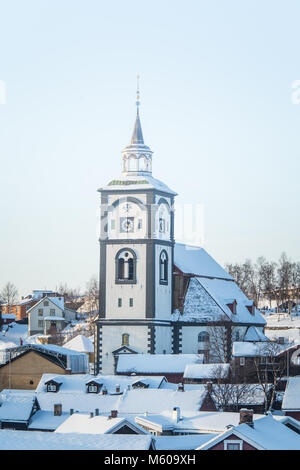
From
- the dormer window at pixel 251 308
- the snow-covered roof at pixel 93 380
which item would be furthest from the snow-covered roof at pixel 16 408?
the dormer window at pixel 251 308

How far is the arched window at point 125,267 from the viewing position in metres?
92.9

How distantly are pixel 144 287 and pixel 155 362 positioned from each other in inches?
267

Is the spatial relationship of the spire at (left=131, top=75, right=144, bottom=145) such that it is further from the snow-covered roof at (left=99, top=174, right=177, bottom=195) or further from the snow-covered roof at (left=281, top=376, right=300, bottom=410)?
the snow-covered roof at (left=281, top=376, right=300, bottom=410)

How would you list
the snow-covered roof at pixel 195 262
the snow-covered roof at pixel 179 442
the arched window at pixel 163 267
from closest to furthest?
the snow-covered roof at pixel 179 442
the arched window at pixel 163 267
the snow-covered roof at pixel 195 262

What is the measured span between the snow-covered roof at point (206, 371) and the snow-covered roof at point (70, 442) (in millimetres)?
36582

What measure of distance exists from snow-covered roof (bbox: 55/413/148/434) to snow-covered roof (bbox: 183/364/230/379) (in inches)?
871

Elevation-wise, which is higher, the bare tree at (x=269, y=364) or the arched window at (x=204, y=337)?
the arched window at (x=204, y=337)

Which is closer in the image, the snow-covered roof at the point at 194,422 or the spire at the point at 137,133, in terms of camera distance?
the snow-covered roof at the point at 194,422

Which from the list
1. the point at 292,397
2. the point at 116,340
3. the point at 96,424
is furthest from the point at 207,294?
the point at 96,424

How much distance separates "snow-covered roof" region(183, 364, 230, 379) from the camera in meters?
82.4

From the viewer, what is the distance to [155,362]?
88.5 metres

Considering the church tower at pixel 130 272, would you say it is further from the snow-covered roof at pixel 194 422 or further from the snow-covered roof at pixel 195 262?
the snow-covered roof at pixel 194 422
